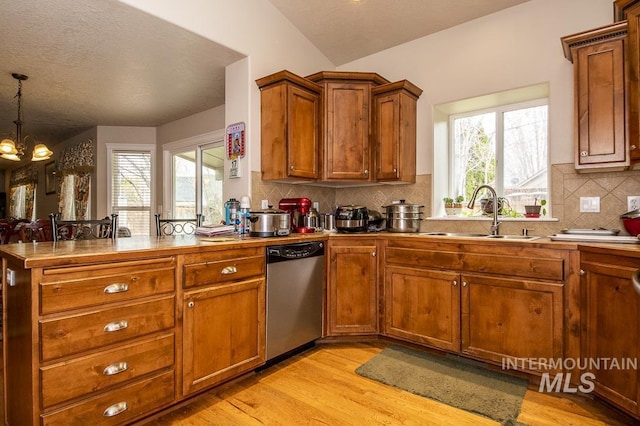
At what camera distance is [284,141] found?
114 inches

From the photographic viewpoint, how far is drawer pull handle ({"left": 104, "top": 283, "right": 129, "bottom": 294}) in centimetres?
153

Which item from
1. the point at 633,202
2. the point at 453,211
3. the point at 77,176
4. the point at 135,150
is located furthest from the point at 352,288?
the point at 77,176

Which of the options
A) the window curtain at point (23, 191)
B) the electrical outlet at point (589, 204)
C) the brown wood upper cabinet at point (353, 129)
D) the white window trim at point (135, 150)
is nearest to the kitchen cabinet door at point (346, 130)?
the brown wood upper cabinet at point (353, 129)

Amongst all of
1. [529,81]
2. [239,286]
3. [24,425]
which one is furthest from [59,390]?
[529,81]

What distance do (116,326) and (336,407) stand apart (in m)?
1.20

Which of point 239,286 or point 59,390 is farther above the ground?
point 239,286

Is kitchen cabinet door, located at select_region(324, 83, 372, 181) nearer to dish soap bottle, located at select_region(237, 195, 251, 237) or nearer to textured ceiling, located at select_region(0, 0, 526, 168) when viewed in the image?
textured ceiling, located at select_region(0, 0, 526, 168)

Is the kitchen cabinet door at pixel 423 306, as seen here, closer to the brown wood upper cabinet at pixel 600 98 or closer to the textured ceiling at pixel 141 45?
the brown wood upper cabinet at pixel 600 98

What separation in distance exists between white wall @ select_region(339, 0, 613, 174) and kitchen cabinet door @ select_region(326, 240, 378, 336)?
3.66 ft

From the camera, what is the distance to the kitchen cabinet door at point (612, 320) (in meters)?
1.70

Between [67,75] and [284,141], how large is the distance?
95.3 inches

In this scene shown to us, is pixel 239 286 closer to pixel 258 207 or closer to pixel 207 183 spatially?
pixel 258 207

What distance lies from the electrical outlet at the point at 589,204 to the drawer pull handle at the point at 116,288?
2955 millimetres

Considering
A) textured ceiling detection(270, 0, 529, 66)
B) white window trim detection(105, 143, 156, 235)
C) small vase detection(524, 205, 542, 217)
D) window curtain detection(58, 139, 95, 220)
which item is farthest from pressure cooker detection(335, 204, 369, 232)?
window curtain detection(58, 139, 95, 220)
